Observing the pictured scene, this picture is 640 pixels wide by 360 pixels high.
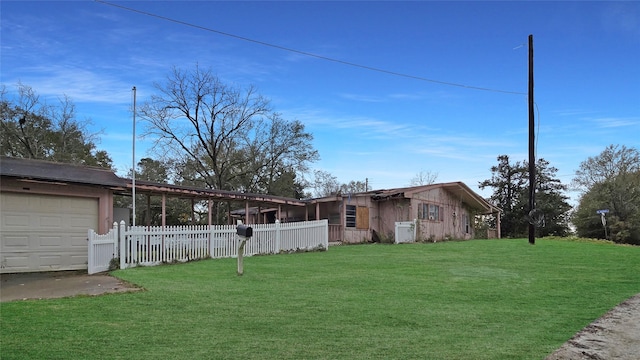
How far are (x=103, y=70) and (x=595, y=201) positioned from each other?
38.4 meters

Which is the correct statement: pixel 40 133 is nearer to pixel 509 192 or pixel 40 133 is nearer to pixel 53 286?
pixel 53 286

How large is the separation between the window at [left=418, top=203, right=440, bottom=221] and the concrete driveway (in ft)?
54.6

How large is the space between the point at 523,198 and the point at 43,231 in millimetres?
40497

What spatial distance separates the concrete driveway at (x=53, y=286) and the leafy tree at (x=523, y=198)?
38.8 metres

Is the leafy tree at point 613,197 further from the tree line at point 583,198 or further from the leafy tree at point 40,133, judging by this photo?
the leafy tree at point 40,133

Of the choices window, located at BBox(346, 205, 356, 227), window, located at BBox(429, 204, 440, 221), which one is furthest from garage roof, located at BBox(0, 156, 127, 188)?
window, located at BBox(429, 204, 440, 221)

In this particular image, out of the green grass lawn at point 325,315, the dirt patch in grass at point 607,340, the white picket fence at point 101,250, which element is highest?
the white picket fence at point 101,250

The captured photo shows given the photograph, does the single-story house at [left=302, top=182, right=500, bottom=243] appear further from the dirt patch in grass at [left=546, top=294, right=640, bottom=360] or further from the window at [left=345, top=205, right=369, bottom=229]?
the dirt patch in grass at [left=546, top=294, right=640, bottom=360]

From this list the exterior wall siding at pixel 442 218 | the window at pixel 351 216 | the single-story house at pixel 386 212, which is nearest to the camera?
the single-story house at pixel 386 212

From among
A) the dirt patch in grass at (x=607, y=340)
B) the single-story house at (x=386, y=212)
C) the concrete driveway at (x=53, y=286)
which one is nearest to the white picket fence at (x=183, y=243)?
the concrete driveway at (x=53, y=286)

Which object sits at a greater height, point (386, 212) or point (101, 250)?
point (386, 212)

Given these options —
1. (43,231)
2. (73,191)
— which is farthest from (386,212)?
(43,231)

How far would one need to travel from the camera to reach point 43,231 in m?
12.7

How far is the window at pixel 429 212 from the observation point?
24.0m
